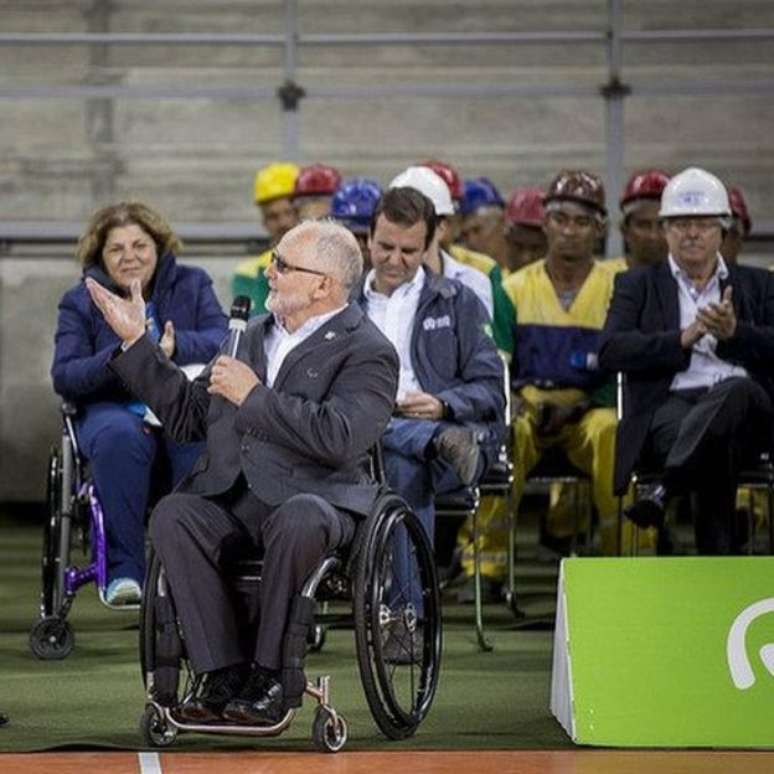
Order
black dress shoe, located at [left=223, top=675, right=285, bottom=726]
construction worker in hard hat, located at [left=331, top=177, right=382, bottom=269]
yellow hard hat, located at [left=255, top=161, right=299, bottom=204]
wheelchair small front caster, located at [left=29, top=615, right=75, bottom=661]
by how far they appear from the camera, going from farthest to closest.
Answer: yellow hard hat, located at [left=255, top=161, right=299, bottom=204]
construction worker in hard hat, located at [left=331, top=177, right=382, bottom=269]
wheelchair small front caster, located at [left=29, top=615, right=75, bottom=661]
black dress shoe, located at [left=223, top=675, right=285, bottom=726]

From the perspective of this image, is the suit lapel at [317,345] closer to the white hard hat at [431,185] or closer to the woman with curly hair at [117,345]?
the woman with curly hair at [117,345]

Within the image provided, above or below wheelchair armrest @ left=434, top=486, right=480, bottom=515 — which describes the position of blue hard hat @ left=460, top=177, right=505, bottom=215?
above

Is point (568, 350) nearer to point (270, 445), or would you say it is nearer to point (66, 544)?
point (66, 544)

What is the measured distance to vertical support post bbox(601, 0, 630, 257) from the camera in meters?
12.1

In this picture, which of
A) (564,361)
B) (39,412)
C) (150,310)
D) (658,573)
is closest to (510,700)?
(658,573)

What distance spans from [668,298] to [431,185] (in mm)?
1043

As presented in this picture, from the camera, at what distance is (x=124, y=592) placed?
7.56 m

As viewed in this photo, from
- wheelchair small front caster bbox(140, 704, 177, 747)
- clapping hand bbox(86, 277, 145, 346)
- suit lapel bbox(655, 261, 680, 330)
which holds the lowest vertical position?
wheelchair small front caster bbox(140, 704, 177, 747)

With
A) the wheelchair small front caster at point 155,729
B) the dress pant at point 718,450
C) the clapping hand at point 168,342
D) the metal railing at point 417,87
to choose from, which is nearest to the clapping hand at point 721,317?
the dress pant at point 718,450

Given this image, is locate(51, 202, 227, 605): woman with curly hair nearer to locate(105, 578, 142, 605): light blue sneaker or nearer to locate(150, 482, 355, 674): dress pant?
locate(105, 578, 142, 605): light blue sneaker

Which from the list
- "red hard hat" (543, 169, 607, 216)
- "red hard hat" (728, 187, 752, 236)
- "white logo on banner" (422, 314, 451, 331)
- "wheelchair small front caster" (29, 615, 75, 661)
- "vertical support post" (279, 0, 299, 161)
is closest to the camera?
"wheelchair small front caster" (29, 615, 75, 661)

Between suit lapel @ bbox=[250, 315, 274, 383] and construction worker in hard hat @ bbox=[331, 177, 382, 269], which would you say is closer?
suit lapel @ bbox=[250, 315, 274, 383]

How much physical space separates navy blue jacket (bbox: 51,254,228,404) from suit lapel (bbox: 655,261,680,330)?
1443 mm

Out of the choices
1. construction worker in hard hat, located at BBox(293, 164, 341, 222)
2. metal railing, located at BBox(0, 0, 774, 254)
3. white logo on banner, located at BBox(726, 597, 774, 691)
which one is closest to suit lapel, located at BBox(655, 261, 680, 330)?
construction worker in hard hat, located at BBox(293, 164, 341, 222)
